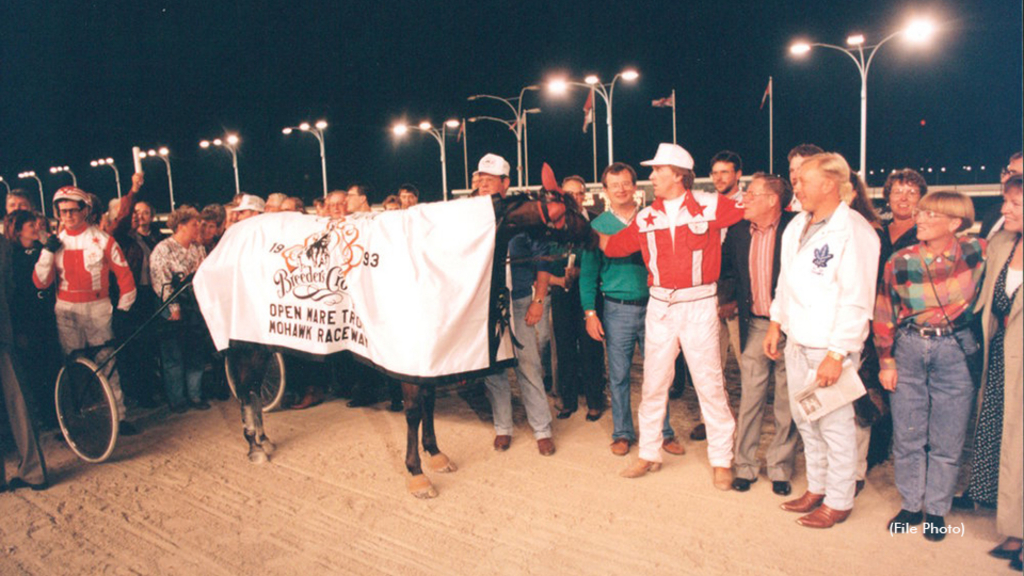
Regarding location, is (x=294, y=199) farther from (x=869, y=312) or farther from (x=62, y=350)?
(x=869, y=312)

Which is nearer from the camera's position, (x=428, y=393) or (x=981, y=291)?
(x=981, y=291)

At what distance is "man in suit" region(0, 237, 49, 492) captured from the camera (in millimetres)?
4797

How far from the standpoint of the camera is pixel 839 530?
3760 millimetres

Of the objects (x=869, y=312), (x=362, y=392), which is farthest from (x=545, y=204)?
(x=362, y=392)

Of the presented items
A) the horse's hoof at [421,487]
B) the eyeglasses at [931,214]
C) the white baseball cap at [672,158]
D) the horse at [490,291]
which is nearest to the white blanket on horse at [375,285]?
the horse at [490,291]

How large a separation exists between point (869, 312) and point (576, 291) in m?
2.99

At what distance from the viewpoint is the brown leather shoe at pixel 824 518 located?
12.4ft

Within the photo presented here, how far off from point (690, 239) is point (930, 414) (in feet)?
5.55

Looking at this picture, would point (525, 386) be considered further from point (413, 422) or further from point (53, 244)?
point (53, 244)

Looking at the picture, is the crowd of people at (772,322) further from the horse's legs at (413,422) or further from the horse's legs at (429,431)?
the horse's legs at (413,422)

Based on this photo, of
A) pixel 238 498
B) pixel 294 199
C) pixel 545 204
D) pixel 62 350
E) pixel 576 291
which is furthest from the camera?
pixel 294 199

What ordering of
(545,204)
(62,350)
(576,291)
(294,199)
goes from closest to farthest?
(545,204), (62,350), (576,291), (294,199)

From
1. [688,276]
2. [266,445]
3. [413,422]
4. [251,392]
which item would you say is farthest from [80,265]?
[688,276]

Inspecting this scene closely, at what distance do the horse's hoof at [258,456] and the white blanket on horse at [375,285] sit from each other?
858 millimetres
